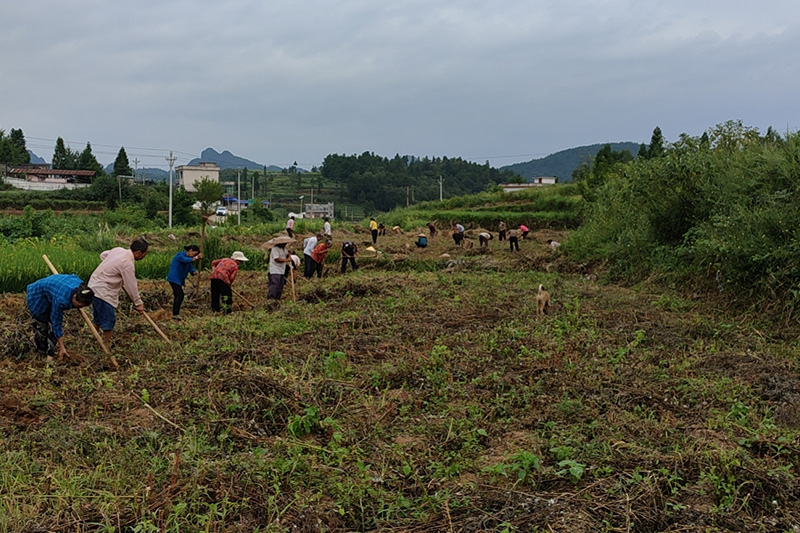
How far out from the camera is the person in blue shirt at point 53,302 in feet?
20.7

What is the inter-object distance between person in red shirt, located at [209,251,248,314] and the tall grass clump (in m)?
7.36

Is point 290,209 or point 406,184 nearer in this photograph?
point 290,209

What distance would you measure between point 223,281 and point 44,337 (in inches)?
114

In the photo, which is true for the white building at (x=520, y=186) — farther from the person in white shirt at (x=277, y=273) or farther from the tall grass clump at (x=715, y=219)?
the person in white shirt at (x=277, y=273)

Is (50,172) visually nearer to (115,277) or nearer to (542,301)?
(115,277)

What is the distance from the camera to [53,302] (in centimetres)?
633

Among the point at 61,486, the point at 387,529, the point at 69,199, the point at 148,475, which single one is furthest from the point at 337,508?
the point at 69,199

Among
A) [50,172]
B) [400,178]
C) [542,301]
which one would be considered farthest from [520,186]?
[542,301]

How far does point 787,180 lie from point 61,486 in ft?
34.2

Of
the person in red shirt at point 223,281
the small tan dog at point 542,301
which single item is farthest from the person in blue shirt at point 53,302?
the small tan dog at point 542,301

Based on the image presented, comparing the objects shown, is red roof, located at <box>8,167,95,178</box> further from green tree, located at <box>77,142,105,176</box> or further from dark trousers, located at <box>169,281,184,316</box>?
dark trousers, located at <box>169,281,184,316</box>

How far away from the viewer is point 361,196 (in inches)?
3118

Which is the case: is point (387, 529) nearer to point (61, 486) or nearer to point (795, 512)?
point (61, 486)

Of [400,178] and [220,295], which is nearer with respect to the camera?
[220,295]
